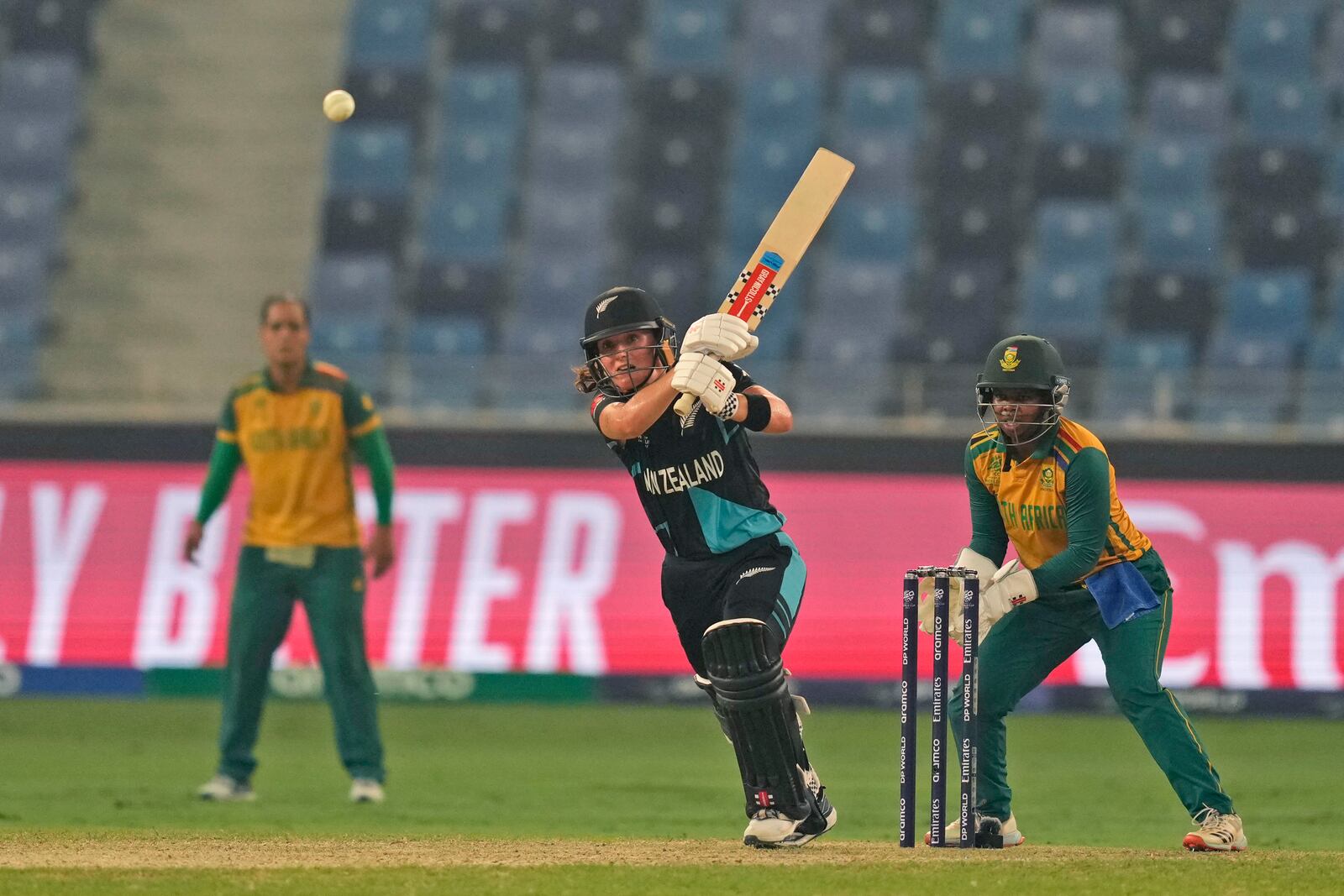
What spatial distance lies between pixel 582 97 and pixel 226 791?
1264cm

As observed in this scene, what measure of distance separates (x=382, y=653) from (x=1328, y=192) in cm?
1064

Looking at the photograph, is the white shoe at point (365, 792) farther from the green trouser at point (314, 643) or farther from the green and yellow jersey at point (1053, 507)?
the green and yellow jersey at point (1053, 507)

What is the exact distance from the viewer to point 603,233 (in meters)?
19.4

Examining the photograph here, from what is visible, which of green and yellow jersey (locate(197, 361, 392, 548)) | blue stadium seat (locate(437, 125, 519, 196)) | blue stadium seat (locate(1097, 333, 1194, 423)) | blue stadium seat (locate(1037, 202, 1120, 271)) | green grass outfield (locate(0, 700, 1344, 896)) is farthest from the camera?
blue stadium seat (locate(437, 125, 519, 196))

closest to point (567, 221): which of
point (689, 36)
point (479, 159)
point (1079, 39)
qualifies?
point (479, 159)

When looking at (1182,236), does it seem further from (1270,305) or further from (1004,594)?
(1004,594)

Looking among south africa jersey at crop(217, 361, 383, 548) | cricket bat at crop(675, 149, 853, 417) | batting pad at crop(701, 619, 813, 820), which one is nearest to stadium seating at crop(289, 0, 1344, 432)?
south africa jersey at crop(217, 361, 383, 548)

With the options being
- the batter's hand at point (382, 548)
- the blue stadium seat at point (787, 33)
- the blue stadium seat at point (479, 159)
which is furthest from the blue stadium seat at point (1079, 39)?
the batter's hand at point (382, 548)

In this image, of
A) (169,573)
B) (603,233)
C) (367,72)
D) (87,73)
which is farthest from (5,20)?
(169,573)

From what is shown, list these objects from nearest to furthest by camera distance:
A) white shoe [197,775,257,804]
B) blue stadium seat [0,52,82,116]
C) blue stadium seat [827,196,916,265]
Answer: white shoe [197,775,257,804], blue stadium seat [827,196,916,265], blue stadium seat [0,52,82,116]

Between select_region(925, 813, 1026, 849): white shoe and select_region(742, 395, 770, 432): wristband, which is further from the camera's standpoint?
select_region(925, 813, 1026, 849): white shoe

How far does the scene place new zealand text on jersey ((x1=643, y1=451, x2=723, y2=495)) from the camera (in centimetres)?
672

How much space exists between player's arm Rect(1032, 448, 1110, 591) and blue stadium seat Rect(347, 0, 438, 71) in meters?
15.1

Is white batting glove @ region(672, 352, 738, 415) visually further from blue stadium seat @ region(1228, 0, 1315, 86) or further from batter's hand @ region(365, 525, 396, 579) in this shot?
blue stadium seat @ region(1228, 0, 1315, 86)
